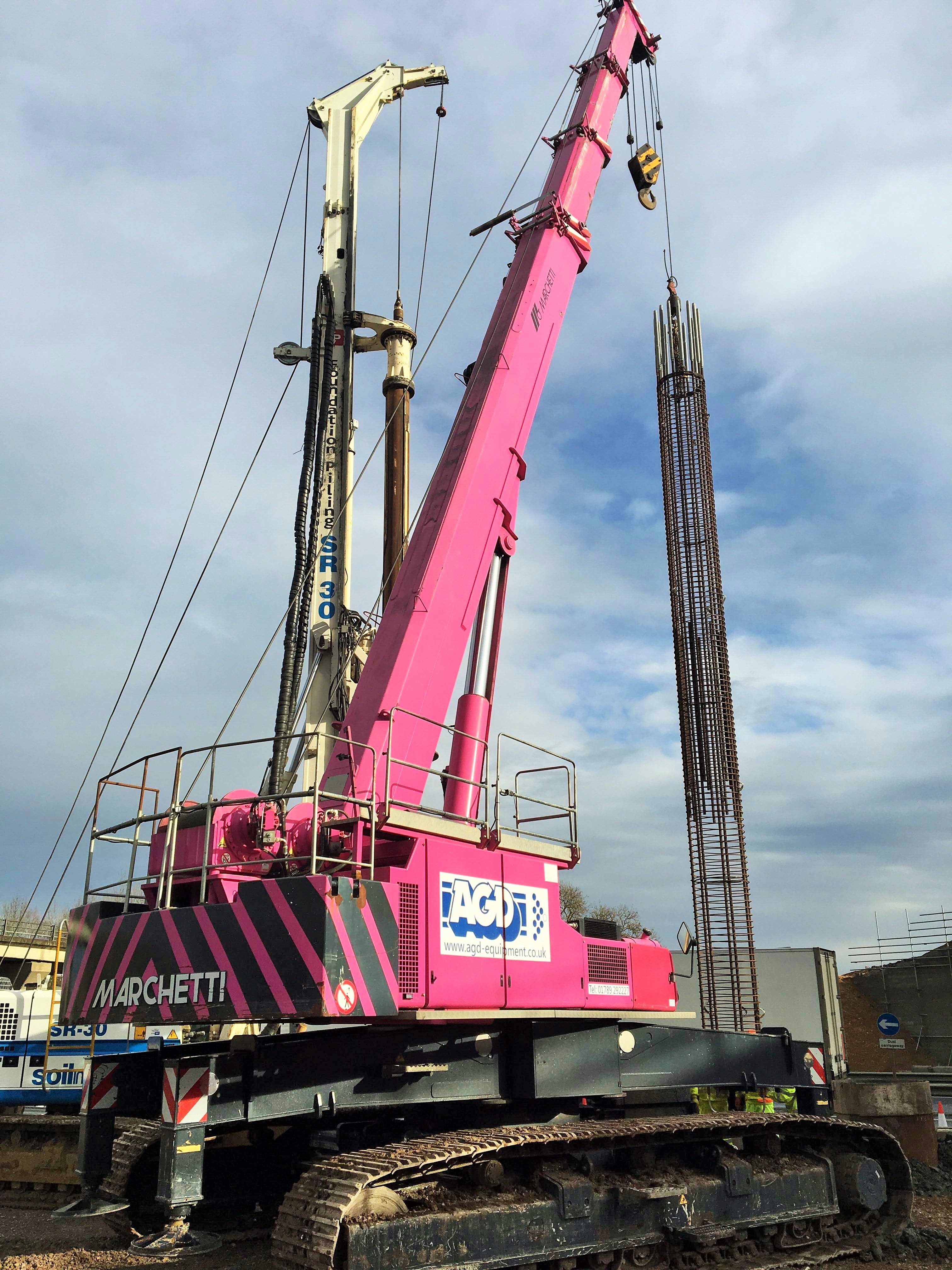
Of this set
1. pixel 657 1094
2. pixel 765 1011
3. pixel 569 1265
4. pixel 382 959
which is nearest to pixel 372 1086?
pixel 382 959

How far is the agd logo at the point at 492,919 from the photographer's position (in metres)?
7.11

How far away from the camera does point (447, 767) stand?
29.6ft

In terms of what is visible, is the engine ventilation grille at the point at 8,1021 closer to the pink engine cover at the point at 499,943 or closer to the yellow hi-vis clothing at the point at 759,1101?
the pink engine cover at the point at 499,943

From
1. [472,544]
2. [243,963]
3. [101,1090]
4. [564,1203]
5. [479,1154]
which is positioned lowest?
[564,1203]

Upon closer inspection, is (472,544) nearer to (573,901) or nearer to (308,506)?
(308,506)

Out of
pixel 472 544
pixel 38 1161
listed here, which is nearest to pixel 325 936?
pixel 472 544

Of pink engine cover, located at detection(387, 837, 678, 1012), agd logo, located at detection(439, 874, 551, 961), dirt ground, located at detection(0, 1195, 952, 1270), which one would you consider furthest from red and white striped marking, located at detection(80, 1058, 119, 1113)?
agd logo, located at detection(439, 874, 551, 961)

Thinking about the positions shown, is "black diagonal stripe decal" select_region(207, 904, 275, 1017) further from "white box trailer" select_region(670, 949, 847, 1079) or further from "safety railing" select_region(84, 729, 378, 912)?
"white box trailer" select_region(670, 949, 847, 1079)

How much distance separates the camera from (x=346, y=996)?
6.26 m

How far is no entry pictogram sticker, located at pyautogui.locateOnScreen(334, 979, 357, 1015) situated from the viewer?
6207mm

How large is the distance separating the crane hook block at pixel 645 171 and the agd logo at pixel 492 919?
10746 millimetres

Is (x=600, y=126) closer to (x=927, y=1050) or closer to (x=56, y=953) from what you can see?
(x=56, y=953)

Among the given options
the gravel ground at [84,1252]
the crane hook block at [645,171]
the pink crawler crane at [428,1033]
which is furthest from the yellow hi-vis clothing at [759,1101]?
the crane hook block at [645,171]

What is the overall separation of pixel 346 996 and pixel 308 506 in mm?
7260
